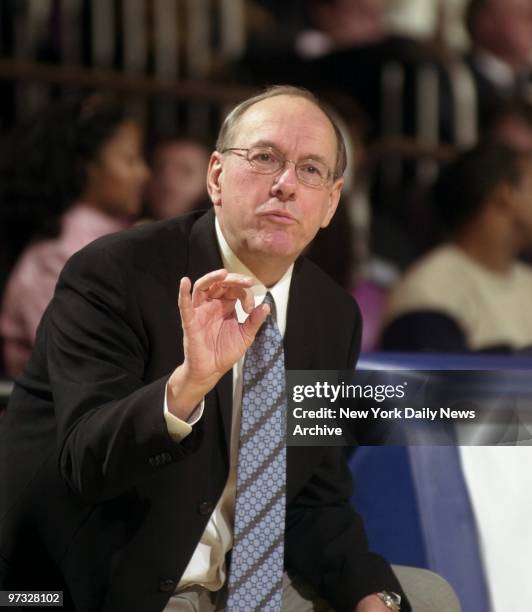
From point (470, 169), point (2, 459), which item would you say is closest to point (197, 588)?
point (2, 459)

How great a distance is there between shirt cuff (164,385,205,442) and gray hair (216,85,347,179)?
0.42m

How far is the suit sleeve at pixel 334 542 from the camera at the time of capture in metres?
1.65

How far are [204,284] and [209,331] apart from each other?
0.21 ft

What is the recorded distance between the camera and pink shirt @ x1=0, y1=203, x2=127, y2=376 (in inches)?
106

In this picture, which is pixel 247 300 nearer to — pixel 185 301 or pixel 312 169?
pixel 185 301

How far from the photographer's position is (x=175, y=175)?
354 centimetres

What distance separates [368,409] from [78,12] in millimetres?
2586

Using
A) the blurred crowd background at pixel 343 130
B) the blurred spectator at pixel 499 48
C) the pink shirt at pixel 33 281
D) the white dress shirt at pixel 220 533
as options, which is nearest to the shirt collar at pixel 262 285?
the white dress shirt at pixel 220 533

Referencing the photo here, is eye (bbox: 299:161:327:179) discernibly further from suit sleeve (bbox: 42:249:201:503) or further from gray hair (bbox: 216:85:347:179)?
suit sleeve (bbox: 42:249:201:503)

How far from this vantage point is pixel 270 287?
167 centimetres

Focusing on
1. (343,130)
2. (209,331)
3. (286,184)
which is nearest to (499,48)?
(343,130)

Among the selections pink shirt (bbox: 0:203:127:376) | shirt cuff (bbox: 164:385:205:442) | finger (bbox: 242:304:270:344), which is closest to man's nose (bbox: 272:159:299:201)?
finger (bbox: 242:304:270:344)

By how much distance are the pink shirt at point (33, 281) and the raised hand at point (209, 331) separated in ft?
4.25

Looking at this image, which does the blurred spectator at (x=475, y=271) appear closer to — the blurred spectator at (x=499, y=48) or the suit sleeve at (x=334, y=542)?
the blurred spectator at (x=499, y=48)
